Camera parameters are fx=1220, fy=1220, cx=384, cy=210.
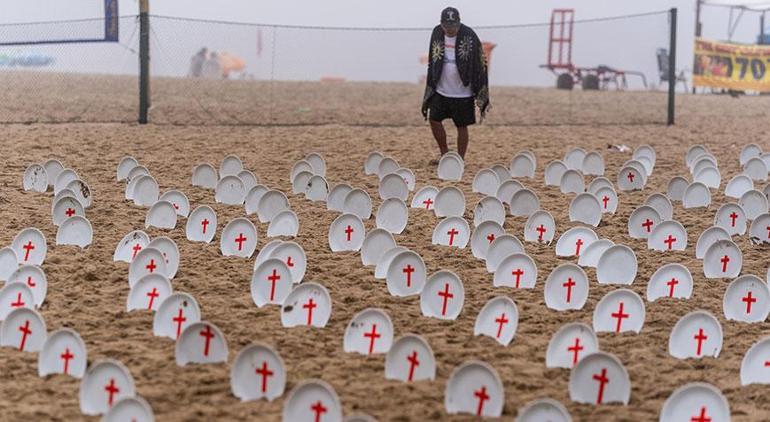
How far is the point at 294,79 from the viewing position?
90.0ft

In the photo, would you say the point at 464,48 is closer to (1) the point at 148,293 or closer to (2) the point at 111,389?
(1) the point at 148,293

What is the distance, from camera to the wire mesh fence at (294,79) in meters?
17.2

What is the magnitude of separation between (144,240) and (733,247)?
11.6 feet

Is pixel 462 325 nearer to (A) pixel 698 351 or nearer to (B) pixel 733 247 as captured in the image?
(A) pixel 698 351

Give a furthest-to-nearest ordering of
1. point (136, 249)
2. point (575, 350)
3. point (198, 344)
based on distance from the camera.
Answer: point (136, 249) < point (575, 350) < point (198, 344)

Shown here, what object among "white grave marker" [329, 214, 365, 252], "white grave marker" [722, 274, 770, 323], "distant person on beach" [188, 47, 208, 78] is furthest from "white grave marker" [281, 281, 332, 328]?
"distant person on beach" [188, 47, 208, 78]

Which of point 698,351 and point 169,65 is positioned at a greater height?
point 169,65

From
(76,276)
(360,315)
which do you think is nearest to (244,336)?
(360,315)

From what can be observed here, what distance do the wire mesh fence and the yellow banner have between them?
1162mm

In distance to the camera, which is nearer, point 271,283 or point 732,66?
point 271,283

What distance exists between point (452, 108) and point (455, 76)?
0.31 meters

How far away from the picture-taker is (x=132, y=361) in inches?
207

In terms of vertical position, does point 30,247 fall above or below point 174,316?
above

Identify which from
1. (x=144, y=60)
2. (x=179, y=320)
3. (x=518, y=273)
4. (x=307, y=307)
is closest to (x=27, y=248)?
(x=179, y=320)
